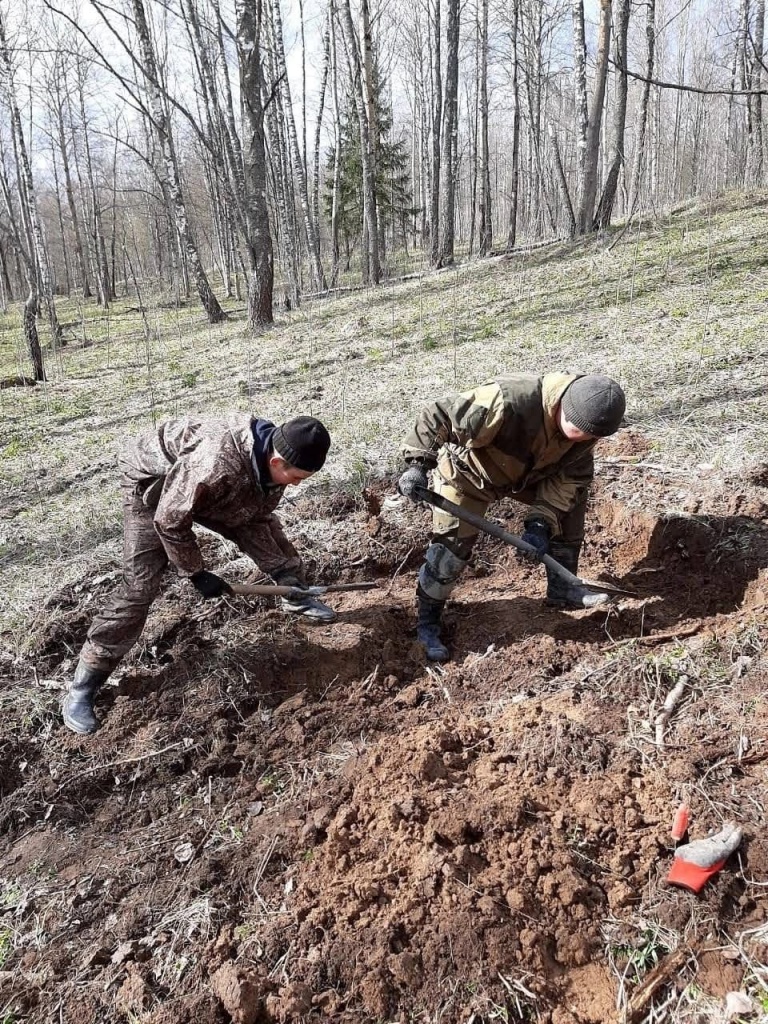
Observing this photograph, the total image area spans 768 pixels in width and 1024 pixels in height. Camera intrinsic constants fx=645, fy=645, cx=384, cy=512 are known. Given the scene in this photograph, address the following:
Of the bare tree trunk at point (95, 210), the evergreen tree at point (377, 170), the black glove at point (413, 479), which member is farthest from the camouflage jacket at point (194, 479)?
the bare tree trunk at point (95, 210)

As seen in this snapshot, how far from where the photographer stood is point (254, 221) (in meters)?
11.5

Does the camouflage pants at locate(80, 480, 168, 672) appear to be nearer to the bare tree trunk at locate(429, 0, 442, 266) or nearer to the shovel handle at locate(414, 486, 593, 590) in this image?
the shovel handle at locate(414, 486, 593, 590)

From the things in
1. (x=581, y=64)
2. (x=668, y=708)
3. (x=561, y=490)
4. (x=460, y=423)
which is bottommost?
(x=668, y=708)

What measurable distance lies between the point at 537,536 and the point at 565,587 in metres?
0.34

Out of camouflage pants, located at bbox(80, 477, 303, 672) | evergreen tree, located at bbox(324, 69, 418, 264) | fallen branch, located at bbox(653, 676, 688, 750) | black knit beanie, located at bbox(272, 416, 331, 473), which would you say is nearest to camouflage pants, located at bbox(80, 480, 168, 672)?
camouflage pants, located at bbox(80, 477, 303, 672)

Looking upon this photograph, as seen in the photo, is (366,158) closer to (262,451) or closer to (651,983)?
(262,451)

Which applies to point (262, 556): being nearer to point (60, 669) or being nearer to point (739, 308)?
point (60, 669)

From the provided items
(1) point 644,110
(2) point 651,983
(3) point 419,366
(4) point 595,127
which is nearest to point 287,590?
(2) point 651,983

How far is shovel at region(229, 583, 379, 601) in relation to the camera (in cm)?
326

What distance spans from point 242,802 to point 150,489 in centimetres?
143

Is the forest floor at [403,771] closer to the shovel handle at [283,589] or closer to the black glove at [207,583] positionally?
the shovel handle at [283,589]

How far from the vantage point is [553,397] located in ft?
10.1

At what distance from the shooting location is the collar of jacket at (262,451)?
9.34ft

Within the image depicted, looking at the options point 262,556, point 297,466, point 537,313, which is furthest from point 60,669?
point 537,313
